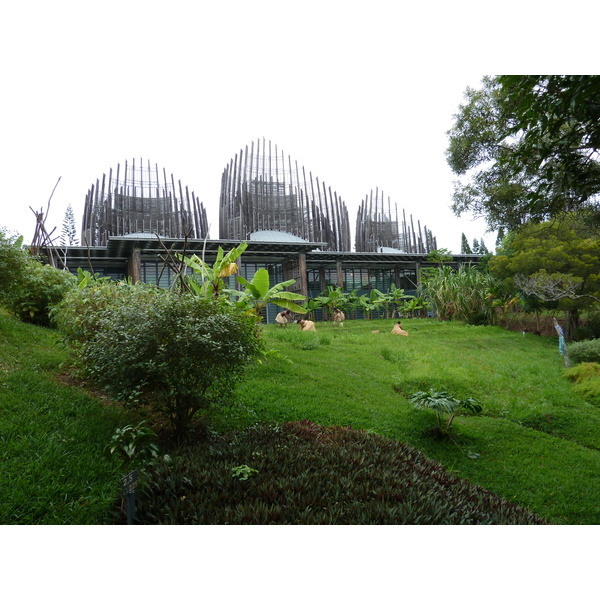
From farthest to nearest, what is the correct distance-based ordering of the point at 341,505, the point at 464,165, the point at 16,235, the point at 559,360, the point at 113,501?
the point at 559,360 → the point at 464,165 → the point at 16,235 → the point at 113,501 → the point at 341,505

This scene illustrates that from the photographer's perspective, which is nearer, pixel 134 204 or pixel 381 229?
pixel 134 204

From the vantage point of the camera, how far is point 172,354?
134 inches

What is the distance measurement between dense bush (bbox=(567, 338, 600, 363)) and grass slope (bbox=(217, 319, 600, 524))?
1.00 ft

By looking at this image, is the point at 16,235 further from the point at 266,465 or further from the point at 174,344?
the point at 266,465

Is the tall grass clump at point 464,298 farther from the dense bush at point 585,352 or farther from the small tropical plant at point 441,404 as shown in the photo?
the small tropical plant at point 441,404

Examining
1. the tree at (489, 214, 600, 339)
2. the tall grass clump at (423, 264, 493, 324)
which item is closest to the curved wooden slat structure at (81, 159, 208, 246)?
the tall grass clump at (423, 264, 493, 324)

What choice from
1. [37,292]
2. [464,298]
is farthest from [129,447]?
[464,298]

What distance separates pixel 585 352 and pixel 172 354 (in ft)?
27.4

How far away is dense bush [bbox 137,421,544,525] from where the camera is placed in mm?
2260

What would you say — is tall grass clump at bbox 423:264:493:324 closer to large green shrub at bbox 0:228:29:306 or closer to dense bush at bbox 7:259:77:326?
dense bush at bbox 7:259:77:326

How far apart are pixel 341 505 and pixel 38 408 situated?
103 inches

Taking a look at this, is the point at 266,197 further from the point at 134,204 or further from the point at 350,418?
the point at 350,418

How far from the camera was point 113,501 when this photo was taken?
8.21ft

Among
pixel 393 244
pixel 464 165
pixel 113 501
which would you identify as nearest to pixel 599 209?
pixel 464 165
